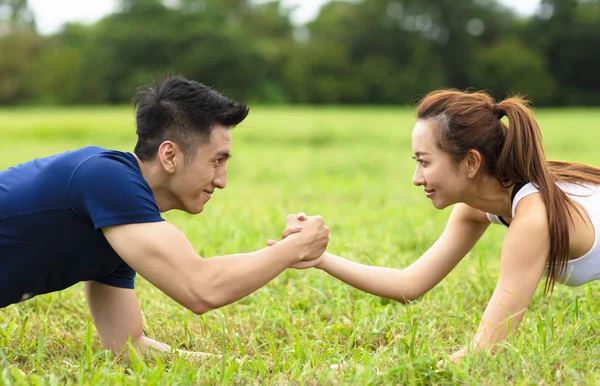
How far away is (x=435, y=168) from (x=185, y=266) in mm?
1081

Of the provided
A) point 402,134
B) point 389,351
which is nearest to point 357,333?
point 389,351

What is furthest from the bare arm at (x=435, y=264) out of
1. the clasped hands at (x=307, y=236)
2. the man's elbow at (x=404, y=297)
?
the clasped hands at (x=307, y=236)

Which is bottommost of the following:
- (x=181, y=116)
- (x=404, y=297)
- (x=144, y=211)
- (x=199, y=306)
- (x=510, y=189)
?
(x=404, y=297)

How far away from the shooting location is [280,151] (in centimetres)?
1282

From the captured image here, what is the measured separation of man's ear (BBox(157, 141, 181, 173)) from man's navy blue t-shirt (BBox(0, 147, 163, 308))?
11 centimetres

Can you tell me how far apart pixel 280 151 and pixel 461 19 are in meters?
41.3

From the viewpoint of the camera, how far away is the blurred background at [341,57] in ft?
152

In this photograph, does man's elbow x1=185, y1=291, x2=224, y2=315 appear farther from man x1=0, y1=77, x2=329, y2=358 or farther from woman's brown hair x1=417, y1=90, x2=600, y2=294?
woman's brown hair x1=417, y1=90, x2=600, y2=294

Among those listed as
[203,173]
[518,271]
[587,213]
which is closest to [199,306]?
[203,173]

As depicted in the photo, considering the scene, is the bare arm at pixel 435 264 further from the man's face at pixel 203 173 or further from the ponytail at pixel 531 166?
the man's face at pixel 203 173

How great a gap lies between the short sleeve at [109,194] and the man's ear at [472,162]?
124cm

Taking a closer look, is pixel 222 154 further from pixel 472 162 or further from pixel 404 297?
pixel 404 297

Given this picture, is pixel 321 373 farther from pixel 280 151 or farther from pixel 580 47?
pixel 580 47

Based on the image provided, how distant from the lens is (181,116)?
264cm
